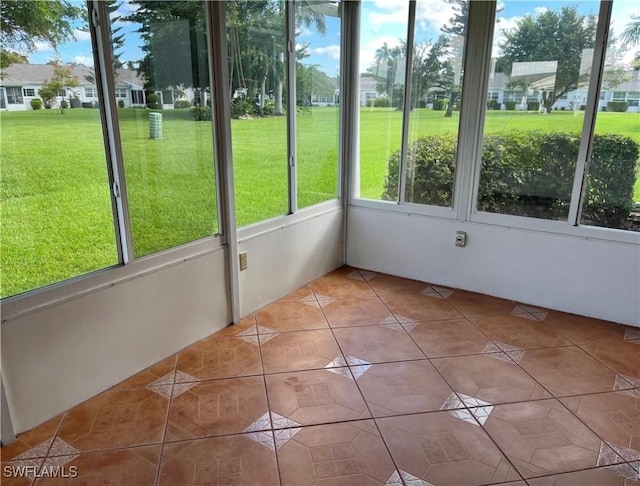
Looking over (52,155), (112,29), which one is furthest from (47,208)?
(112,29)

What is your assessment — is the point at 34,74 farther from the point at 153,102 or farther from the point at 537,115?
the point at 537,115

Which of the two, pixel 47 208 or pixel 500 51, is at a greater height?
pixel 500 51

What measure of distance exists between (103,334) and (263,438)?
911 mm

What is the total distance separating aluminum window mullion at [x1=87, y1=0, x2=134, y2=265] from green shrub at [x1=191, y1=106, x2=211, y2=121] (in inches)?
18.8

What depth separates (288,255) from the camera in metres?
3.25

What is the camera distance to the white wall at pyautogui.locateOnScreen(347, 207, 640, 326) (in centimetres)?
285

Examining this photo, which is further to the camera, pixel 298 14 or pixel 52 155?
pixel 298 14

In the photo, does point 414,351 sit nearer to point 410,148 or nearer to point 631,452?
point 631,452

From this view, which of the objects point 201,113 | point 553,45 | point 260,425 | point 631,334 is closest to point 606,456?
point 631,334

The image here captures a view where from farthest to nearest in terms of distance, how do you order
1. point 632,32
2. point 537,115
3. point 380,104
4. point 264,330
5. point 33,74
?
point 380,104
point 537,115
point 264,330
point 632,32
point 33,74

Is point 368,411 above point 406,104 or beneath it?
beneath

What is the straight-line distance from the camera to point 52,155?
187 centimetres

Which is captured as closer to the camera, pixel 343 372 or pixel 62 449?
pixel 62 449

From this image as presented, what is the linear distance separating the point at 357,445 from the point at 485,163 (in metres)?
2.20
